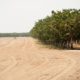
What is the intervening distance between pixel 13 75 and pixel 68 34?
2803 cm

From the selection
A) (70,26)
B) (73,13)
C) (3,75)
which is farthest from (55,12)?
(3,75)

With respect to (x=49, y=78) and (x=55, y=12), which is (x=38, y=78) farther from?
(x=55, y=12)

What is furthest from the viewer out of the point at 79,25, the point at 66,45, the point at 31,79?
the point at 66,45

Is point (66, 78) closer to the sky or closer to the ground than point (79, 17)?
closer to the ground

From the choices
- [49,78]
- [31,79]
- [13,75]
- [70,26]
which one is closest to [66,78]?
[49,78]

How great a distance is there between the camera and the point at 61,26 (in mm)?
44375

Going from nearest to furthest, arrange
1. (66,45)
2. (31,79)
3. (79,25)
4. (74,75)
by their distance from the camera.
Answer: (31,79) → (74,75) → (79,25) → (66,45)

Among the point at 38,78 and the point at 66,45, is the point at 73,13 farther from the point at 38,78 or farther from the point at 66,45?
the point at 38,78

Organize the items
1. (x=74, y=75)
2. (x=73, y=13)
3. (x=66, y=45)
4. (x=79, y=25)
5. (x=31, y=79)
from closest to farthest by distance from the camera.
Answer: (x=31, y=79) < (x=74, y=75) < (x=79, y=25) < (x=73, y=13) < (x=66, y=45)

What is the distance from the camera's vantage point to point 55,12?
49.2m

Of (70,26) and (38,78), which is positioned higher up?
(70,26)

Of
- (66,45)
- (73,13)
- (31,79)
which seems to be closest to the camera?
(31,79)

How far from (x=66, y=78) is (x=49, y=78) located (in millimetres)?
951

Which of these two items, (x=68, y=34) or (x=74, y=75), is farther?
(x=68, y=34)
